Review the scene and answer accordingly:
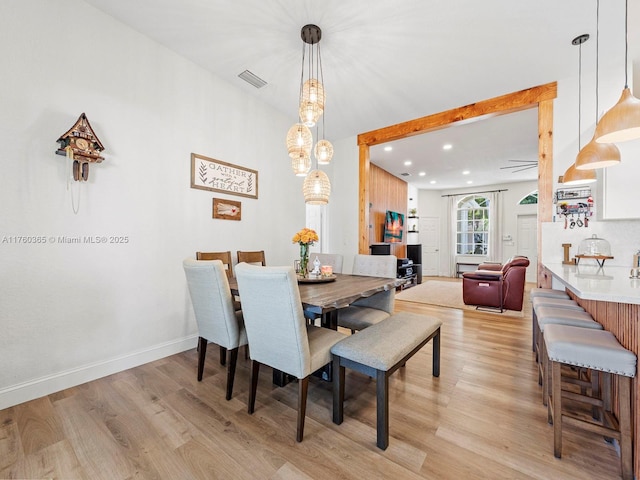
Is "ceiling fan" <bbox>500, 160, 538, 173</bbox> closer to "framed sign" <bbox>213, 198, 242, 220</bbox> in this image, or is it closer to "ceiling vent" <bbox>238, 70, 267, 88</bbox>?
"ceiling vent" <bbox>238, 70, 267, 88</bbox>

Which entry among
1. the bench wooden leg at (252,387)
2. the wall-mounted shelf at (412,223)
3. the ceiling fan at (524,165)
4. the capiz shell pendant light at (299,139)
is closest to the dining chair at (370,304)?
the bench wooden leg at (252,387)

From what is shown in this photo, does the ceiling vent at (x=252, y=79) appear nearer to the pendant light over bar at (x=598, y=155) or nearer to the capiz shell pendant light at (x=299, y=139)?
the capiz shell pendant light at (x=299, y=139)

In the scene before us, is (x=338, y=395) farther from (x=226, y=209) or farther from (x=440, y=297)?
(x=440, y=297)

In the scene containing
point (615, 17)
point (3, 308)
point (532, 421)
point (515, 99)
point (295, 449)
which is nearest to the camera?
point (295, 449)

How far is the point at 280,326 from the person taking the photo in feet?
4.91

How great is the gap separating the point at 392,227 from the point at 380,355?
18.7ft

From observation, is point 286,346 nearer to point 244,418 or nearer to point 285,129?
point 244,418

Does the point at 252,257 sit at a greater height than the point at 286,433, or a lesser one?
greater

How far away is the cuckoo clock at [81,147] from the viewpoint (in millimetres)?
2014

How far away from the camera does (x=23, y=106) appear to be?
6.27 ft

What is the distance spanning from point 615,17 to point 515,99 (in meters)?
1.14

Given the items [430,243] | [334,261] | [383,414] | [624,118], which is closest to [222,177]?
[334,261]

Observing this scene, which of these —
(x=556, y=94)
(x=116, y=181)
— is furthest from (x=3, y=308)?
(x=556, y=94)

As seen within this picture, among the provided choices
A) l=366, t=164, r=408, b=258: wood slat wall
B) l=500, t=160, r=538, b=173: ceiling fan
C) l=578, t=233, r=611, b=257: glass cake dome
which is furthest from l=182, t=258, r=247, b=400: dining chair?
l=500, t=160, r=538, b=173: ceiling fan
